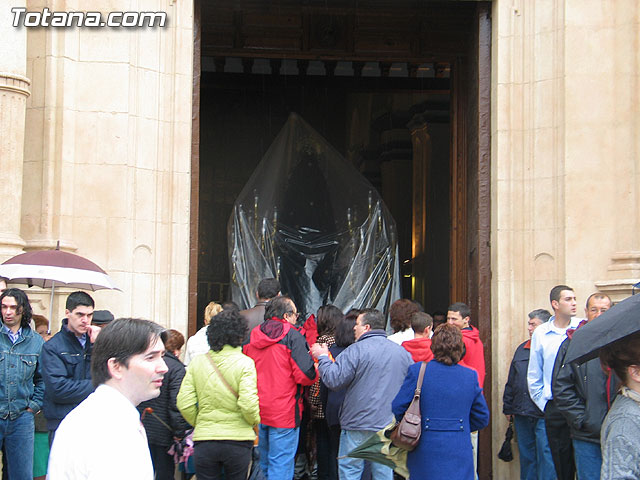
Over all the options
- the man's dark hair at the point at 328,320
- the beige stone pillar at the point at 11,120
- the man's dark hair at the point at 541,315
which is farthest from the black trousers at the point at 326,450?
the beige stone pillar at the point at 11,120

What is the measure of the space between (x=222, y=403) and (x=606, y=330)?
3066 millimetres

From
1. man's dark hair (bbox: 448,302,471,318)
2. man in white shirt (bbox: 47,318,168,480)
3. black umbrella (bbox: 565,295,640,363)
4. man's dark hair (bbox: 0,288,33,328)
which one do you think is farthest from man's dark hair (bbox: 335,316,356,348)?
man in white shirt (bbox: 47,318,168,480)

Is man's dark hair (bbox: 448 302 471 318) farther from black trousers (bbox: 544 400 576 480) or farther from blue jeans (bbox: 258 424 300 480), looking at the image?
blue jeans (bbox: 258 424 300 480)

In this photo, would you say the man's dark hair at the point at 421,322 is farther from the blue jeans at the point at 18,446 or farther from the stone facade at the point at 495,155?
the blue jeans at the point at 18,446

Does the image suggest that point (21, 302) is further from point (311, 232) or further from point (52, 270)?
point (311, 232)

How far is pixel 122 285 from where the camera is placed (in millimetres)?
8602

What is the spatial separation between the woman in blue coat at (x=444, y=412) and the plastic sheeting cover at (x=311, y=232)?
5.15 m

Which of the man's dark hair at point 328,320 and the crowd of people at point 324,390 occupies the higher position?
the man's dark hair at point 328,320

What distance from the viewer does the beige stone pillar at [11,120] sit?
8.03m

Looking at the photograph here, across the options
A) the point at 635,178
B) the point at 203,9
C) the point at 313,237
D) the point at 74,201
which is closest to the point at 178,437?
the point at 74,201

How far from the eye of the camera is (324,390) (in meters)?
7.68

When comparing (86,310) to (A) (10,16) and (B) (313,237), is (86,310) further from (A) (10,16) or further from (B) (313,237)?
(B) (313,237)

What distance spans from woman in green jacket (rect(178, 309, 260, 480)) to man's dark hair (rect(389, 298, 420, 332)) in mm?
2098

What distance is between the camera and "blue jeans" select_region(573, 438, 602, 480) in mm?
5891
